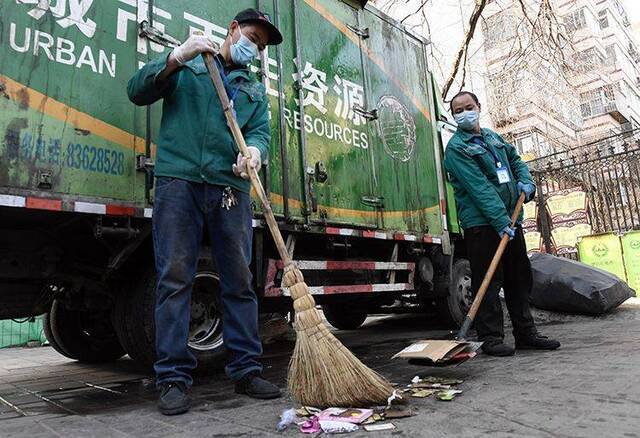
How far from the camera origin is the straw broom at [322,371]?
2059 mm

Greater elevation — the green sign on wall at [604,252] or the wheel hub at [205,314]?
the green sign on wall at [604,252]

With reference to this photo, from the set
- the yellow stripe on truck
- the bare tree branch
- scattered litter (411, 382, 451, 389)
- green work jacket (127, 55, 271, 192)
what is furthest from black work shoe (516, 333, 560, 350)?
the bare tree branch

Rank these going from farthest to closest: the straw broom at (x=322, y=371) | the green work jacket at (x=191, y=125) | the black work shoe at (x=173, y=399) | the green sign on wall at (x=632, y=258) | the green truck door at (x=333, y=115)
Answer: the green sign on wall at (x=632, y=258), the green truck door at (x=333, y=115), the green work jacket at (x=191, y=125), the black work shoe at (x=173, y=399), the straw broom at (x=322, y=371)

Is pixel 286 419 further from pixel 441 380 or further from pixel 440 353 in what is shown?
pixel 440 353

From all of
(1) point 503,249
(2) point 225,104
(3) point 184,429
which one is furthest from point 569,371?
(2) point 225,104

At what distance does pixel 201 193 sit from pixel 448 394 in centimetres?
159

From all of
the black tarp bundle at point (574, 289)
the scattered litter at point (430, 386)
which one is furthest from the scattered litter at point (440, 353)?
the black tarp bundle at point (574, 289)

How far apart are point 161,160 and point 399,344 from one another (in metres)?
3.12

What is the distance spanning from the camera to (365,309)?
6309 mm

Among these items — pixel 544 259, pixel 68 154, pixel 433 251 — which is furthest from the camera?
pixel 544 259

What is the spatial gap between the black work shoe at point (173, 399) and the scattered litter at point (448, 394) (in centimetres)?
118

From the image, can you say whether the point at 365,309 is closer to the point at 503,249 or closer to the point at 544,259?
the point at 544,259

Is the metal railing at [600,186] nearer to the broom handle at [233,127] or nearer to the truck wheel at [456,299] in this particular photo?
the truck wheel at [456,299]

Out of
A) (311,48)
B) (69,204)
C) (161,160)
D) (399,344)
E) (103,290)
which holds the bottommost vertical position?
(399,344)
